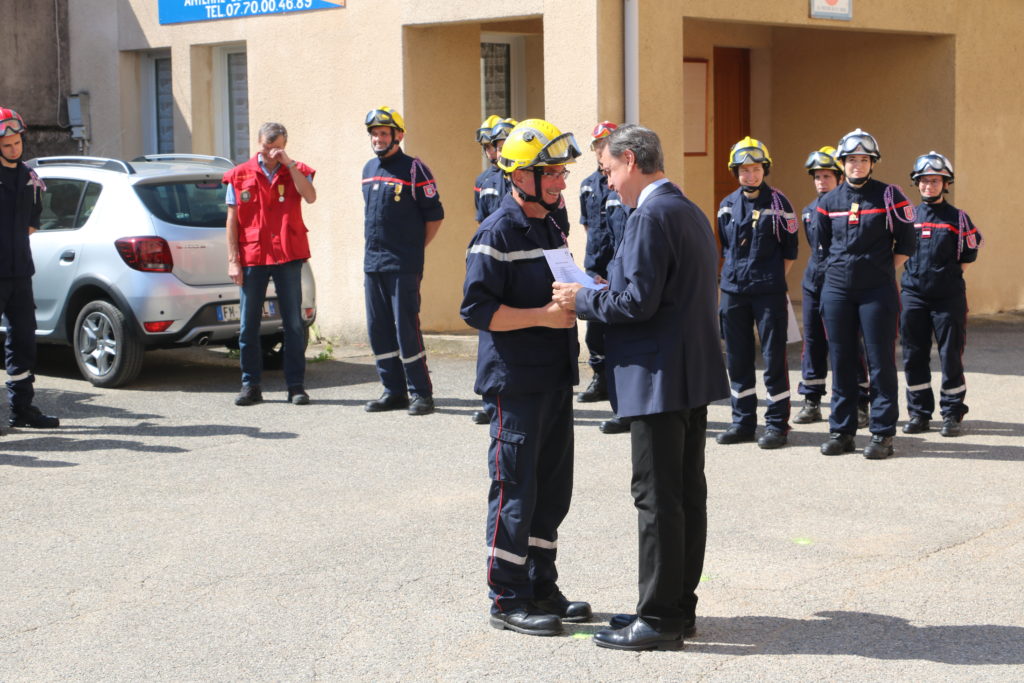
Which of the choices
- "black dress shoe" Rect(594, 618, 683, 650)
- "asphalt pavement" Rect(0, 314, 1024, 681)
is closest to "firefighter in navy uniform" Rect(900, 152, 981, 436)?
"asphalt pavement" Rect(0, 314, 1024, 681)

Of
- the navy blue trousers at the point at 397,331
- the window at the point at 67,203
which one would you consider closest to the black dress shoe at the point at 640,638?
the navy blue trousers at the point at 397,331

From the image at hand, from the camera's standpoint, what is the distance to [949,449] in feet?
29.5

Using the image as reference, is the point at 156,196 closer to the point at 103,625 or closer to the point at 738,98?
the point at 103,625

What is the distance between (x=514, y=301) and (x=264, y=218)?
556cm

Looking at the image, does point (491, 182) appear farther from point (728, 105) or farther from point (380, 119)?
point (728, 105)

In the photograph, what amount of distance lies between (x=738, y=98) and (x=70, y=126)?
7.86 metres

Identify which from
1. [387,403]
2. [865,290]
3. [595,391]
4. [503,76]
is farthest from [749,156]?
[503,76]

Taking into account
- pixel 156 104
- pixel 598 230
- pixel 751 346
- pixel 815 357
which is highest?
pixel 156 104

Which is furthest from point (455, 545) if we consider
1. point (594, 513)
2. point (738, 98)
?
point (738, 98)

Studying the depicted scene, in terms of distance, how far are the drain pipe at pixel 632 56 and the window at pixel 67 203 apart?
455cm

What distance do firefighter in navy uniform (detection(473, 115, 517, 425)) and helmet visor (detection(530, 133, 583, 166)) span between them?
179 inches

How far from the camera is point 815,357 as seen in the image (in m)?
10.1

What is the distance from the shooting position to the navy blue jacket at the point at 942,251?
31.3 ft

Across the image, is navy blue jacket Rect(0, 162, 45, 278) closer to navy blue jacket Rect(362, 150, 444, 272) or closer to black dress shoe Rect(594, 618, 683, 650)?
navy blue jacket Rect(362, 150, 444, 272)
